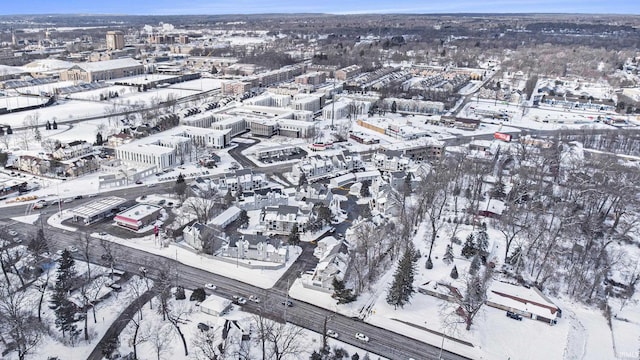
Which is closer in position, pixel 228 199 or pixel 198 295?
pixel 198 295

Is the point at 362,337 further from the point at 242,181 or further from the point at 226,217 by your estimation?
the point at 242,181

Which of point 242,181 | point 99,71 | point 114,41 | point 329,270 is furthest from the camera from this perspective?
point 114,41

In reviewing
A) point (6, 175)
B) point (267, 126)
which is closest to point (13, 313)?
point (6, 175)

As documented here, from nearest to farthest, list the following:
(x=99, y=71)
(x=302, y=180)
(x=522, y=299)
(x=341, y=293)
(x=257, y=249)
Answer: (x=341, y=293) < (x=522, y=299) < (x=257, y=249) < (x=302, y=180) < (x=99, y=71)

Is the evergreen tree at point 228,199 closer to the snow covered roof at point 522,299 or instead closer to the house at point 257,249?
the house at point 257,249

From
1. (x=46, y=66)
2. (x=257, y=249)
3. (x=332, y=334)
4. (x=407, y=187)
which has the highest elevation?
(x=46, y=66)

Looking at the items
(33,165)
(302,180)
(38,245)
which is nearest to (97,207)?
(38,245)

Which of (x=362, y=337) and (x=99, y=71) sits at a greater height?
(x=99, y=71)
